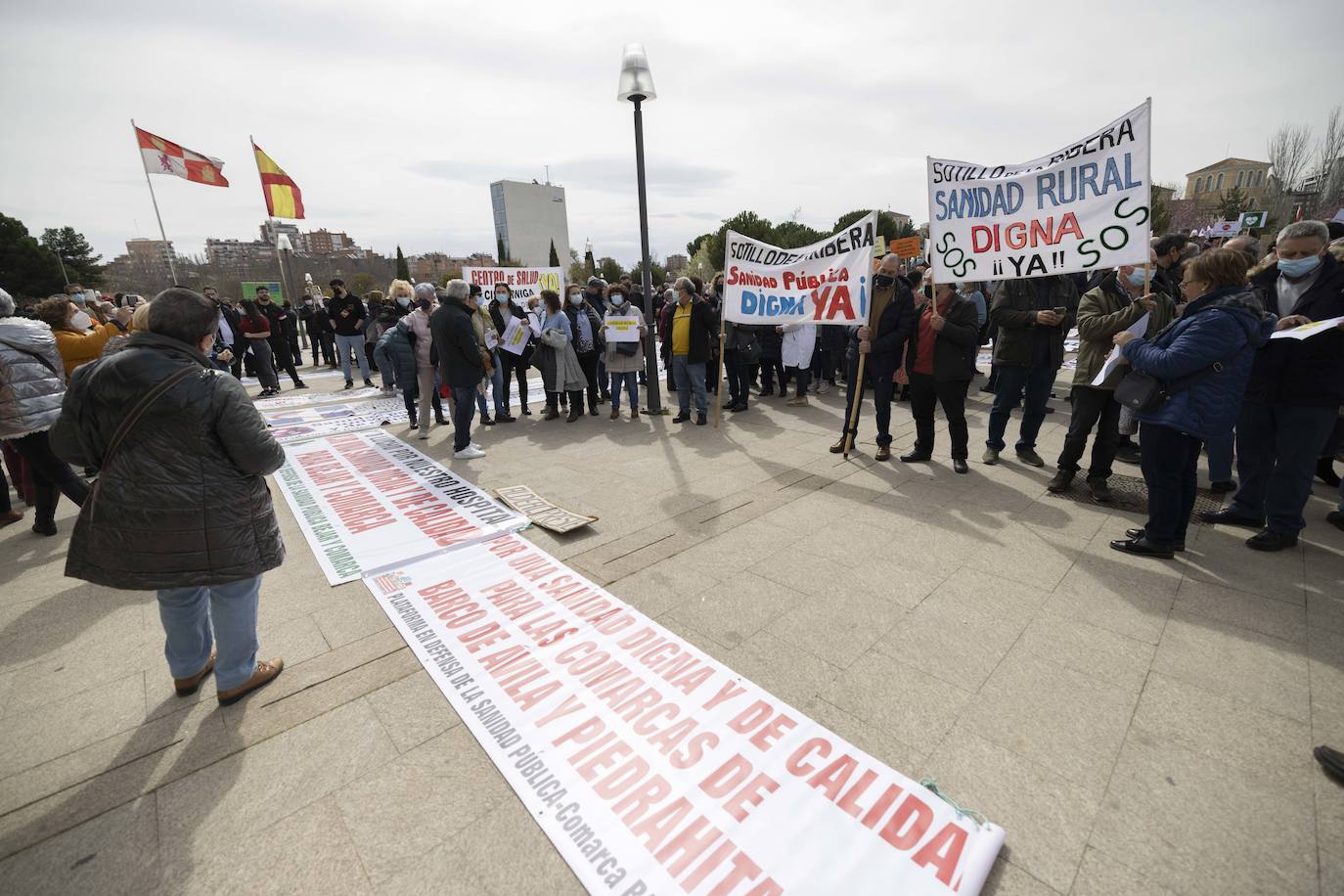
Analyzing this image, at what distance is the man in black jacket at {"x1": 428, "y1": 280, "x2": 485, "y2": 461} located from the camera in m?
6.38

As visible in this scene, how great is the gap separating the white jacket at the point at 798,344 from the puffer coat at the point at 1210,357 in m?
5.38

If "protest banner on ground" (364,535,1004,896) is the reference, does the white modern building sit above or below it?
above

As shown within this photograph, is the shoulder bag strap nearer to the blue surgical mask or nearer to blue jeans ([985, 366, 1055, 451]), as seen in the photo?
blue jeans ([985, 366, 1055, 451])

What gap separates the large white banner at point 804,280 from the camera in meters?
5.88

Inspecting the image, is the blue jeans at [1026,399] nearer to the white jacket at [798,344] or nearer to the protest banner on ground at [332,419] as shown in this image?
the white jacket at [798,344]

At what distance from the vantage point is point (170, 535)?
2271mm

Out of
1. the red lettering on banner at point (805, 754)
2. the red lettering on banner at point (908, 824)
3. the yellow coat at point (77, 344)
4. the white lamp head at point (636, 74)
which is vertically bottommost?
the red lettering on banner at point (908, 824)

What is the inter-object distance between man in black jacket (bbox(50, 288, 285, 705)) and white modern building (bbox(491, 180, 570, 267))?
383 feet

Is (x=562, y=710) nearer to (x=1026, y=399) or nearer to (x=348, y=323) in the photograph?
(x=1026, y=399)

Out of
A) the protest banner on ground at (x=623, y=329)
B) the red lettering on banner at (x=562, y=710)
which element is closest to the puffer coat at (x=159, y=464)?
the red lettering on banner at (x=562, y=710)

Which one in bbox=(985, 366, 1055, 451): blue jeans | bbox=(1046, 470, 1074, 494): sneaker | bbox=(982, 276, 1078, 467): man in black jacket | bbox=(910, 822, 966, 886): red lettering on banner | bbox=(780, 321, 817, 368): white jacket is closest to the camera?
bbox=(910, 822, 966, 886): red lettering on banner

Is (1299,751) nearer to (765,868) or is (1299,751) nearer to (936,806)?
(936,806)

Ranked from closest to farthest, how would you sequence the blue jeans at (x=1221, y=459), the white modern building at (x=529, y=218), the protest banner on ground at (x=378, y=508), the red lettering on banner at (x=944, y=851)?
the red lettering on banner at (x=944, y=851), the protest banner on ground at (x=378, y=508), the blue jeans at (x=1221, y=459), the white modern building at (x=529, y=218)

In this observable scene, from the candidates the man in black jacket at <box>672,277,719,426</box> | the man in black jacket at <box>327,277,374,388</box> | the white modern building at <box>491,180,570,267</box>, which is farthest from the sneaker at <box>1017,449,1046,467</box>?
the white modern building at <box>491,180,570,267</box>
